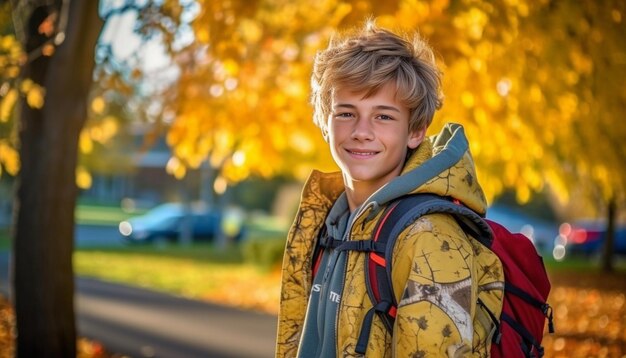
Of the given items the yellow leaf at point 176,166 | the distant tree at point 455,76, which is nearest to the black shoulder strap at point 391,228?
the distant tree at point 455,76

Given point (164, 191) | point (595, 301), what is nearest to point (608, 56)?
point (595, 301)

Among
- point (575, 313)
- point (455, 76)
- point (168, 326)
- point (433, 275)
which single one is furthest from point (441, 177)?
→ point (575, 313)

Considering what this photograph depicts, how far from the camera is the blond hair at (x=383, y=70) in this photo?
252 centimetres

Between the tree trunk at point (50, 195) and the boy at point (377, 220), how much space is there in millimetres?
4190

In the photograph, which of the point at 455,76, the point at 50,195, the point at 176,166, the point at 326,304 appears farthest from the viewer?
the point at 176,166

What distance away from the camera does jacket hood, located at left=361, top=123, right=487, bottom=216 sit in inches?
94.1

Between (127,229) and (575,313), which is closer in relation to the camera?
(575,313)

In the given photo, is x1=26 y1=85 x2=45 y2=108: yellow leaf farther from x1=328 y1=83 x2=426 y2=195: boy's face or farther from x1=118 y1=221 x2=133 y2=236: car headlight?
x1=118 y1=221 x2=133 y2=236: car headlight

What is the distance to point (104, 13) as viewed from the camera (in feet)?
23.4

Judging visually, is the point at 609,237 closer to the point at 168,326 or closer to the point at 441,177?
the point at 168,326

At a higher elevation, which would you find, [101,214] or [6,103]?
[101,214]

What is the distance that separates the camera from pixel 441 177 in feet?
7.94

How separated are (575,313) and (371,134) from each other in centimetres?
1103

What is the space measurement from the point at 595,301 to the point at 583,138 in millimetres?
4651
